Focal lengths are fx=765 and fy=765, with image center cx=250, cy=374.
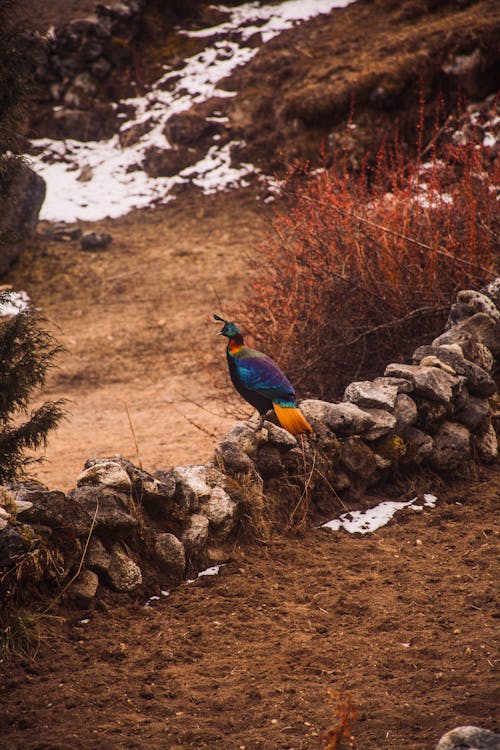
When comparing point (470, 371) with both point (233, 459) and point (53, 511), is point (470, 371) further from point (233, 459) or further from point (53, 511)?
point (53, 511)

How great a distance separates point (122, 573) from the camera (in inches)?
142

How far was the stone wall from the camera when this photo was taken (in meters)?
3.46

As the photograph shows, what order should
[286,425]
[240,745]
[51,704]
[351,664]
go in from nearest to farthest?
1. [240,745]
2. [51,704]
3. [351,664]
4. [286,425]

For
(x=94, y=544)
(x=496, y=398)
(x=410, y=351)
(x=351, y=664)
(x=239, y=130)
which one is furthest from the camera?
(x=239, y=130)

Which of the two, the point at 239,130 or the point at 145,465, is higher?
the point at 239,130

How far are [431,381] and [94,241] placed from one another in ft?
27.3

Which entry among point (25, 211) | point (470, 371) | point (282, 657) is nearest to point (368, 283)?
point (470, 371)

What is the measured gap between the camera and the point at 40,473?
232 inches

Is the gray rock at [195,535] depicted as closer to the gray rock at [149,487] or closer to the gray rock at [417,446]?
the gray rock at [149,487]

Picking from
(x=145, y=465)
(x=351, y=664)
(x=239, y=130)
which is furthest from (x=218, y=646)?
(x=239, y=130)

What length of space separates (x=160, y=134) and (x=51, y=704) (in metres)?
13.5

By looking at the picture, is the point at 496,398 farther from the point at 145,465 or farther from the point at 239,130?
the point at 239,130

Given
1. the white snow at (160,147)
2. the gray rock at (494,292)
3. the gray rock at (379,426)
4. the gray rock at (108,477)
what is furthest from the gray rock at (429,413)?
the white snow at (160,147)

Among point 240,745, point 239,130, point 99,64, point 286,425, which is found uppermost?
point 99,64
